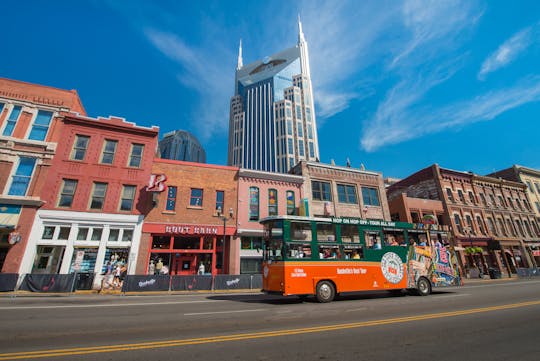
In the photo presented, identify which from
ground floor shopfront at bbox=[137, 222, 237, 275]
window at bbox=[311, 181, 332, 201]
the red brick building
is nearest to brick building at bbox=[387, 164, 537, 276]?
window at bbox=[311, 181, 332, 201]

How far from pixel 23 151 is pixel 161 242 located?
12.4 m

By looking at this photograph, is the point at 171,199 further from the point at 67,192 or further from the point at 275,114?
the point at 275,114

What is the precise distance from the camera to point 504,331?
18.5ft

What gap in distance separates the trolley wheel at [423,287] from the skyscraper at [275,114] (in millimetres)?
76725

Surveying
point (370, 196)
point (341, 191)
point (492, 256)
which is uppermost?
point (341, 191)

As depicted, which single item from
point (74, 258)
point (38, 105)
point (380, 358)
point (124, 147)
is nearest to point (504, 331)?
point (380, 358)

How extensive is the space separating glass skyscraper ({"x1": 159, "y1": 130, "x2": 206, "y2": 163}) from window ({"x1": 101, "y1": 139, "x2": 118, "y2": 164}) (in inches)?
4146

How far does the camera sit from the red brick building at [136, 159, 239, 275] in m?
20.2

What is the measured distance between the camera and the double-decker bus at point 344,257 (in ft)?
34.8

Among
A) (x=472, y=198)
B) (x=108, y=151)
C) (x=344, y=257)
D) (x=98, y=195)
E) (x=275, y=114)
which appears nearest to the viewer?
(x=344, y=257)

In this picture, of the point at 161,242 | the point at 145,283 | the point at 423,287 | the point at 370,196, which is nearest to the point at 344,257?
the point at 423,287

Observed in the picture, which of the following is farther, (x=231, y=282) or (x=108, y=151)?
(x=108, y=151)

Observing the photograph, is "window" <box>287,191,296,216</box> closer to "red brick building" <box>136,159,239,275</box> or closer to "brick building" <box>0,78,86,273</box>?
"red brick building" <box>136,159,239,275</box>

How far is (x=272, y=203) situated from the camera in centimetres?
2439
